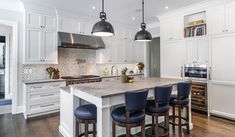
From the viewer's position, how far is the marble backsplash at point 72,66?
4582 millimetres

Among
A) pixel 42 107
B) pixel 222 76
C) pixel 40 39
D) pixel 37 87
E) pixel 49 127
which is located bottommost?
pixel 49 127

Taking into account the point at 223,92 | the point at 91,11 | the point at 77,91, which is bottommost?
the point at 223,92

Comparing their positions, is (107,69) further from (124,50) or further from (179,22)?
(179,22)

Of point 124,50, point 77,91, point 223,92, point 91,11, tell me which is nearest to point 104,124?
point 77,91

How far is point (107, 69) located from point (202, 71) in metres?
3.34

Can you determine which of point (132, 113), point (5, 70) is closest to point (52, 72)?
point (5, 70)

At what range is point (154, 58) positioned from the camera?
24.5 feet

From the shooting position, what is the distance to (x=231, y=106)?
372cm

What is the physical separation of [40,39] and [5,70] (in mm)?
3205

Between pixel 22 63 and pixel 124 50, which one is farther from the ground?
pixel 124 50

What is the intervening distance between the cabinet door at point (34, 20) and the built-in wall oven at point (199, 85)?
4.46 meters

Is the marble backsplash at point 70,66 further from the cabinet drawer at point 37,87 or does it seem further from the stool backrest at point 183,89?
the stool backrest at point 183,89

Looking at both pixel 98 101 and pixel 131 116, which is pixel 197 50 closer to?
pixel 131 116

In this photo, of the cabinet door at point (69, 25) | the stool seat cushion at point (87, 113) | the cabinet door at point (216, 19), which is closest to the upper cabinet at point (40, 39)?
the cabinet door at point (69, 25)
